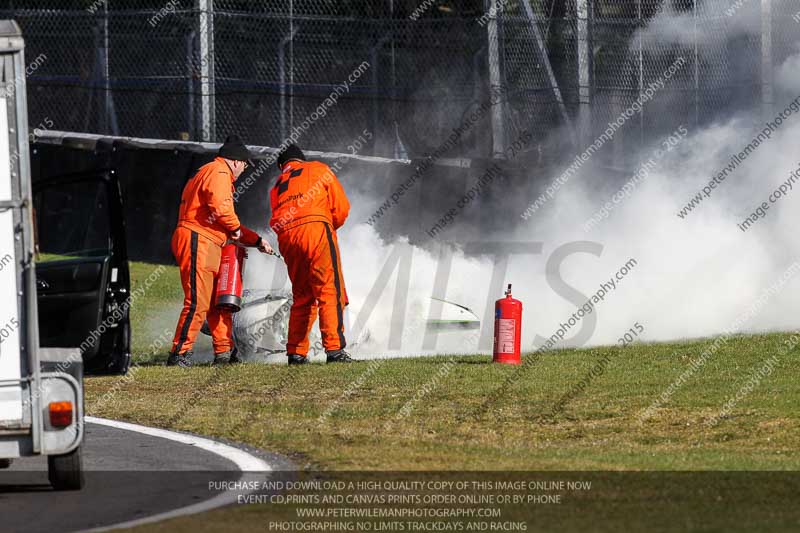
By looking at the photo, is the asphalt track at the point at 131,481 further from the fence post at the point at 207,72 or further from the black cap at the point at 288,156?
the fence post at the point at 207,72

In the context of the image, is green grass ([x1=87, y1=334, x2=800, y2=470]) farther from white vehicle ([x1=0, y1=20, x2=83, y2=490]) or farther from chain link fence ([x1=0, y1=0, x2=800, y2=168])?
chain link fence ([x1=0, y1=0, x2=800, y2=168])

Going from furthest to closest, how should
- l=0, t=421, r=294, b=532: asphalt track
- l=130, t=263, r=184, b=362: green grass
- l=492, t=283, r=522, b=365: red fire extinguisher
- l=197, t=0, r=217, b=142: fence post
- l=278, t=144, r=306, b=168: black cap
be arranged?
l=197, t=0, r=217, b=142: fence post → l=130, t=263, r=184, b=362: green grass → l=278, t=144, r=306, b=168: black cap → l=492, t=283, r=522, b=365: red fire extinguisher → l=0, t=421, r=294, b=532: asphalt track

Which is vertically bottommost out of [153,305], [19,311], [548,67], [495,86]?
[153,305]

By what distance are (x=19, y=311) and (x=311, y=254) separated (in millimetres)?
5632

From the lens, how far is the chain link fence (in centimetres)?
1908

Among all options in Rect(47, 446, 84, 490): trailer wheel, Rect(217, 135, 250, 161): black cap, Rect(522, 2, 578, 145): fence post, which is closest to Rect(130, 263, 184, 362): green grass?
Rect(217, 135, 250, 161): black cap

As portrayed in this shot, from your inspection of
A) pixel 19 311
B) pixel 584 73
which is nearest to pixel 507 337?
pixel 19 311

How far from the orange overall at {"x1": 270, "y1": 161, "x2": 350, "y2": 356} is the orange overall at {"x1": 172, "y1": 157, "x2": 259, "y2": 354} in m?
0.53

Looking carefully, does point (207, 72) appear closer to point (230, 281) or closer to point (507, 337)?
point (230, 281)

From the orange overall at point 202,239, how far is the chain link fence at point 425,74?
573cm

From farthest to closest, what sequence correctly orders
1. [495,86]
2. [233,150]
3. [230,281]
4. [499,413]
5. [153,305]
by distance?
[495,86] < [153,305] < [233,150] < [230,281] < [499,413]

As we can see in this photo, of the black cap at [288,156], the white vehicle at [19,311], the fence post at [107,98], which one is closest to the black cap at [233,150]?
the black cap at [288,156]

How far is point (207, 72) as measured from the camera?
1841 centimetres

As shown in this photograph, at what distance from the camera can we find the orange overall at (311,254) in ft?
41.7
